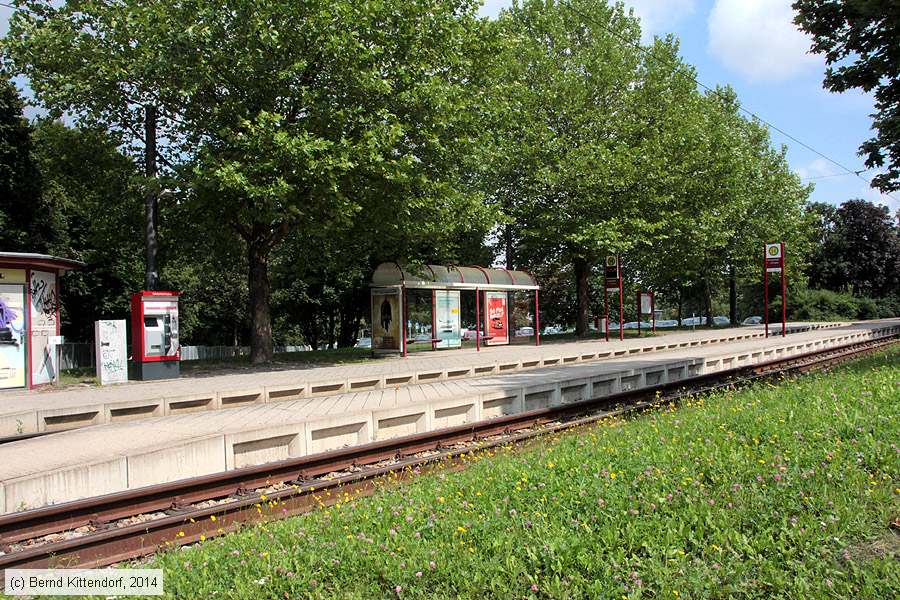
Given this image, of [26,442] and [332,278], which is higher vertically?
[332,278]

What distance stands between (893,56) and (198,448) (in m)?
15.1

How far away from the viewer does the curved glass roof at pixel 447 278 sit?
25.5 meters

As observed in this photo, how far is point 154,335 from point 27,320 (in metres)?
3.16

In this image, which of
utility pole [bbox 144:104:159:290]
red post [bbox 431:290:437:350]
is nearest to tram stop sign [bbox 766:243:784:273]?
red post [bbox 431:290:437:350]

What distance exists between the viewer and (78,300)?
34469 mm

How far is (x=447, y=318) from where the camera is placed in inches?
1107

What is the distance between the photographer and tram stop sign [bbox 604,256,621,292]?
3164 centimetres

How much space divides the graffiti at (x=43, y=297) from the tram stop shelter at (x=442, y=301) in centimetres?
1127

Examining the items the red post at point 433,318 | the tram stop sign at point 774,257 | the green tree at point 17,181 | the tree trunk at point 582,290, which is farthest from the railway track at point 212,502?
the tree trunk at point 582,290

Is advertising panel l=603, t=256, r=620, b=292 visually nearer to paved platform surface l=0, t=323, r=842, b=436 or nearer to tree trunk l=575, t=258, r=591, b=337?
tree trunk l=575, t=258, r=591, b=337

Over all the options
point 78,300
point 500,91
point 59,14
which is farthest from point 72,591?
point 78,300

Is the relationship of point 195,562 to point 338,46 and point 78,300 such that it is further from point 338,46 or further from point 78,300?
point 78,300

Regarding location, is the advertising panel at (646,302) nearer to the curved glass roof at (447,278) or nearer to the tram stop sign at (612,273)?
the tram stop sign at (612,273)

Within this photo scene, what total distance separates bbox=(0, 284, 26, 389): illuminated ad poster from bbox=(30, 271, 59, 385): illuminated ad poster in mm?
240
